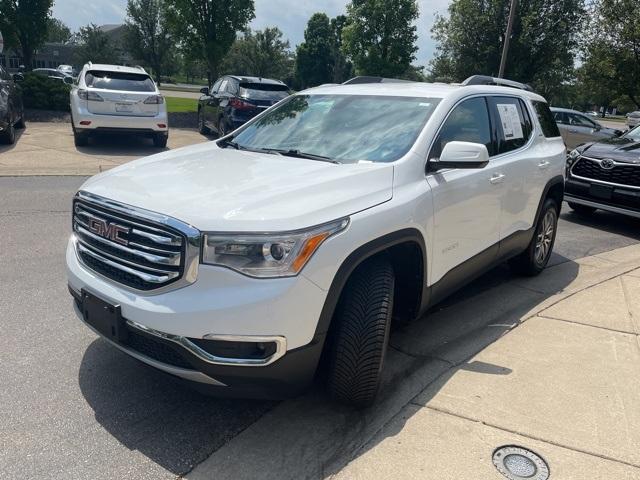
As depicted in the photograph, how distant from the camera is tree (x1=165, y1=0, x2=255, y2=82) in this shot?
18406mm

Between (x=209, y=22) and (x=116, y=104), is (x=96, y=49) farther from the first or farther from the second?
(x=116, y=104)

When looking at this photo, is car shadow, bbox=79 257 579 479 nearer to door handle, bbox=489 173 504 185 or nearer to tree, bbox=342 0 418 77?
door handle, bbox=489 173 504 185

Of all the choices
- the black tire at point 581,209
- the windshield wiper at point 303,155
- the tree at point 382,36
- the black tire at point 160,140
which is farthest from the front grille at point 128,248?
the tree at point 382,36

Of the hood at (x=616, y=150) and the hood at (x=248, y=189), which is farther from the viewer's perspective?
the hood at (x=616, y=150)

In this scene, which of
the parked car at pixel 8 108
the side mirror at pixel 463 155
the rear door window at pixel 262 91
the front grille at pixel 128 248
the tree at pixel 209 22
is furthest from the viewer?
the tree at pixel 209 22

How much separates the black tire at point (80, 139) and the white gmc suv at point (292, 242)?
27.7ft

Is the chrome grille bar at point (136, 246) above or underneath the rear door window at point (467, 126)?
underneath

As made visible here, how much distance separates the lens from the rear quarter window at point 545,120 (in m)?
5.38

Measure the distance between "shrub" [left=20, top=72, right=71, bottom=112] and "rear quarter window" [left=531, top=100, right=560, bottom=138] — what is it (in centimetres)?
1493

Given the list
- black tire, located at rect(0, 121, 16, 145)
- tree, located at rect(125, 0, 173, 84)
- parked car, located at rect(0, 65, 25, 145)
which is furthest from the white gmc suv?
tree, located at rect(125, 0, 173, 84)

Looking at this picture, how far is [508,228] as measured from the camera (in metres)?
4.55

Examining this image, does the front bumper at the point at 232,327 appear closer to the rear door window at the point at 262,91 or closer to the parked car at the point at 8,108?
the parked car at the point at 8,108

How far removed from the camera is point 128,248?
8.91 ft

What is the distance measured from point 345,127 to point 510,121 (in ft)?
5.68
